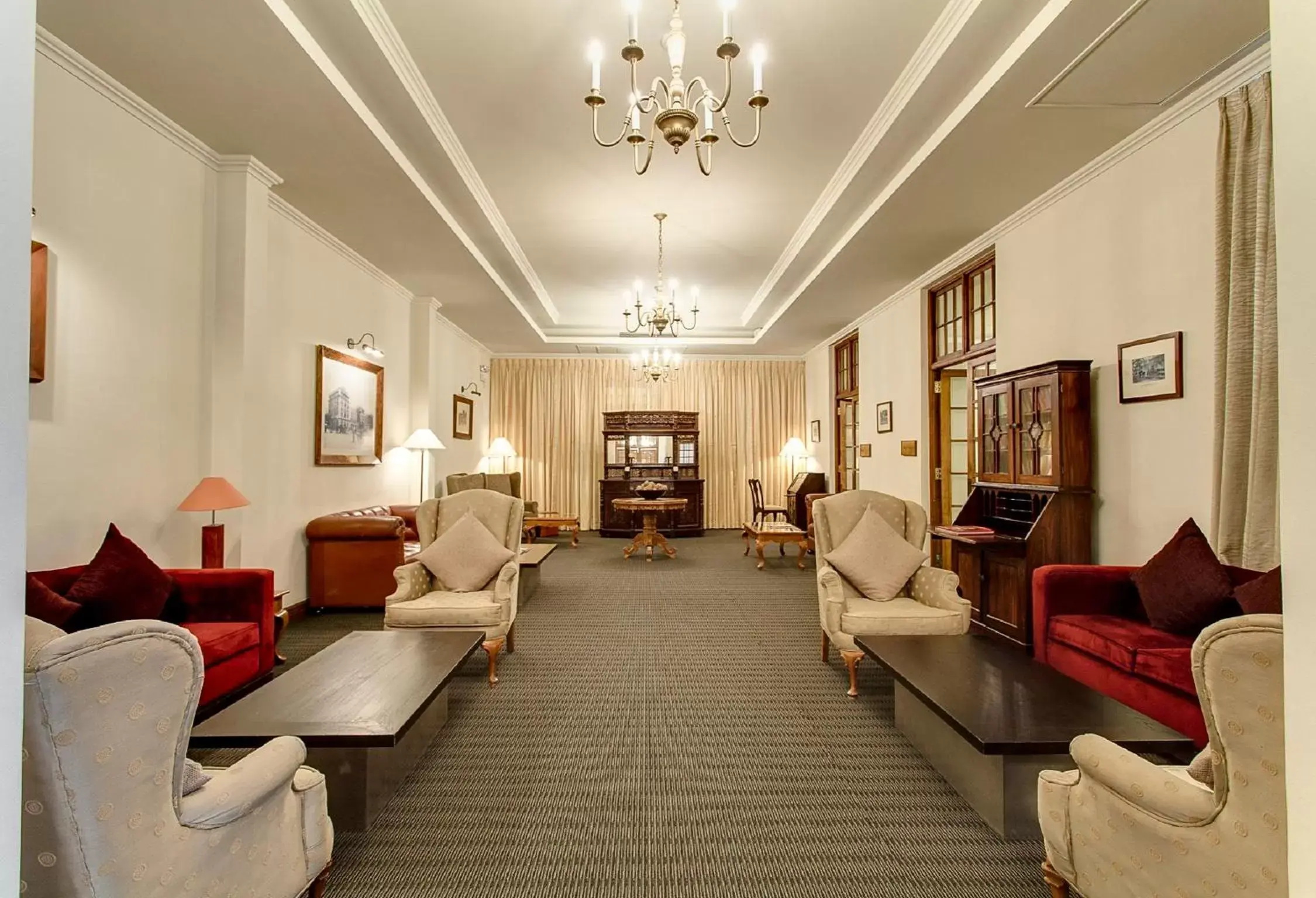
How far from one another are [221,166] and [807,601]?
17.4ft

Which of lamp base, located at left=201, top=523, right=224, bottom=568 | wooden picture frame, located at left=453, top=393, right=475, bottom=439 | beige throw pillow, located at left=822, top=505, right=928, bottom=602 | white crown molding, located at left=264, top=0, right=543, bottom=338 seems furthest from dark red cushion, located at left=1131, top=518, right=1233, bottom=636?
wooden picture frame, located at left=453, top=393, right=475, bottom=439

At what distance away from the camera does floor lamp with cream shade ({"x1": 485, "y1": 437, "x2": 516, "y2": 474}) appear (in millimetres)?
10281

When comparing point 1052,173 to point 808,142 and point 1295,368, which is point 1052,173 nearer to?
point 808,142

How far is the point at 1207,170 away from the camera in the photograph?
318 centimetres

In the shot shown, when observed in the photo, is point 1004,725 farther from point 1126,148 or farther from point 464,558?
point 1126,148

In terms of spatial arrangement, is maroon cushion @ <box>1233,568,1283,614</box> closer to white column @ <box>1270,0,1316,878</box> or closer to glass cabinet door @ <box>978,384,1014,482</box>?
white column @ <box>1270,0,1316,878</box>

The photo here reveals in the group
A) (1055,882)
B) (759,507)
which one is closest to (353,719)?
(1055,882)

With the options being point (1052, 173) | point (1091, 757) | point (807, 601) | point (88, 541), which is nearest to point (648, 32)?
point (1052, 173)

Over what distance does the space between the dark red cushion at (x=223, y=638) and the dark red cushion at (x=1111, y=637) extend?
13.2 feet

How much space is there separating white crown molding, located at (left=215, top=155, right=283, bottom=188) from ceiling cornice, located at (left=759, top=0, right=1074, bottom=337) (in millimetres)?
4200

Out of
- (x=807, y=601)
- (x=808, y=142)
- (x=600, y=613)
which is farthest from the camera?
(x=807, y=601)

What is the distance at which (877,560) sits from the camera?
12.0 ft

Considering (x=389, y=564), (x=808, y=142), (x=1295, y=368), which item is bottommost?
(x=389, y=564)

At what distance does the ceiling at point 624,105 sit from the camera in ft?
9.16
